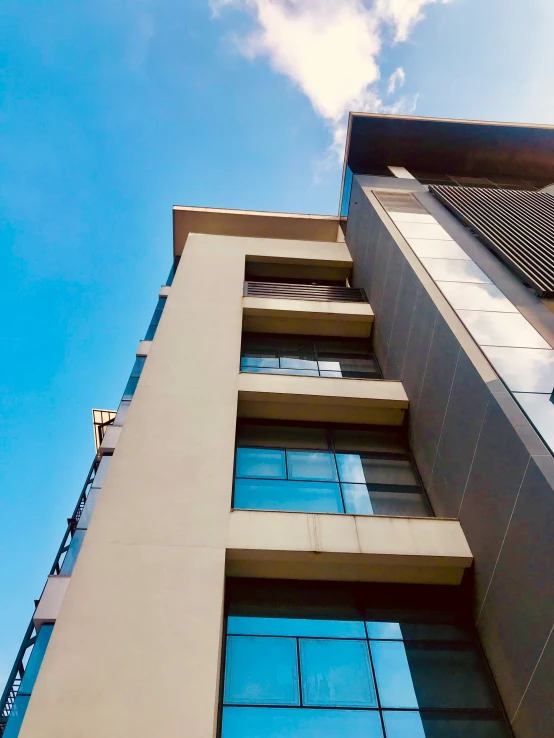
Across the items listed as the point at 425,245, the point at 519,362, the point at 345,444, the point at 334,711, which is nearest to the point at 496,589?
the point at 334,711

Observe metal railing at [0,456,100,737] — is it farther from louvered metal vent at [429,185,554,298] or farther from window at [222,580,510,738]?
louvered metal vent at [429,185,554,298]

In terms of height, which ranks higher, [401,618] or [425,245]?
[425,245]

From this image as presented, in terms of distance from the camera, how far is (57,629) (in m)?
6.74

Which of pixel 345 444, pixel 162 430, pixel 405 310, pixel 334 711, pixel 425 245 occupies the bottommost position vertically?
pixel 334 711

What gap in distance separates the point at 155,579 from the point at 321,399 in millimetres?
6113

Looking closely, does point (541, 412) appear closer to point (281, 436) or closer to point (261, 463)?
point (261, 463)

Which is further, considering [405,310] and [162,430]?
[405,310]

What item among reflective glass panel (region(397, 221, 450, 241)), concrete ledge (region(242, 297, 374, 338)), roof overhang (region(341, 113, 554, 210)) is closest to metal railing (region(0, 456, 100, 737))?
concrete ledge (region(242, 297, 374, 338))

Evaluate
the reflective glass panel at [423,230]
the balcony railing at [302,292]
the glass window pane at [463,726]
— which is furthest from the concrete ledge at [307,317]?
the glass window pane at [463,726]

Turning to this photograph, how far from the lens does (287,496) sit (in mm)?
10039

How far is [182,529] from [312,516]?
91.7 inches

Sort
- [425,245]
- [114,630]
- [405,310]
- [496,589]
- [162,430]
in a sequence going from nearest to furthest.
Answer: [114,630] → [496,589] → [162,430] → [405,310] → [425,245]

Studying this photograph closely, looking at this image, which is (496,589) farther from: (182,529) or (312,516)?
(182,529)

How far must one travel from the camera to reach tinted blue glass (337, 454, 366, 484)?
10.7m
